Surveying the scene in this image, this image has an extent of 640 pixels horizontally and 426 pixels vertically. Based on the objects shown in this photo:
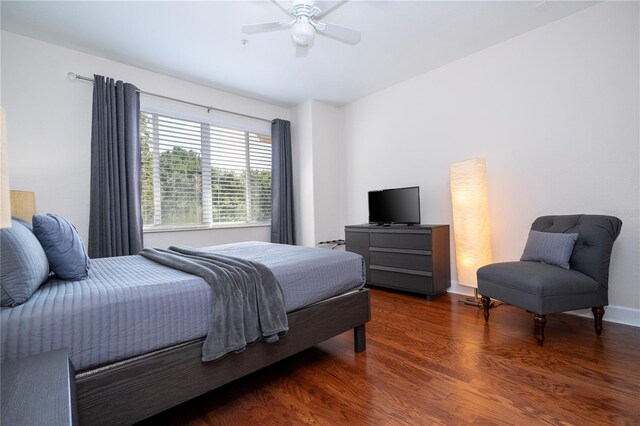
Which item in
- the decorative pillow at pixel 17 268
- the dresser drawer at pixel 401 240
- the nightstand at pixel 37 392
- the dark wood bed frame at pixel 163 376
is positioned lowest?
the dark wood bed frame at pixel 163 376

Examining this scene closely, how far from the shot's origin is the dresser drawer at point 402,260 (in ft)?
10.7

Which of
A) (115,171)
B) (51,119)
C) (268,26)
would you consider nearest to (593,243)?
(268,26)

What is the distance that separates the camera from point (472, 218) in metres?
2.98

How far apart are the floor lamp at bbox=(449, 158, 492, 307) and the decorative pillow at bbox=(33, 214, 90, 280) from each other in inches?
122

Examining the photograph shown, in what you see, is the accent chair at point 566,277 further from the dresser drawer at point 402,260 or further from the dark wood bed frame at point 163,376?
the dark wood bed frame at point 163,376

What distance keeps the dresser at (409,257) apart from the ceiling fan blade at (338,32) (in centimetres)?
201

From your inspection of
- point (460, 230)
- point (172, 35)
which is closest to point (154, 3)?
point (172, 35)

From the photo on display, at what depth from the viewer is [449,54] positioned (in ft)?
10.9

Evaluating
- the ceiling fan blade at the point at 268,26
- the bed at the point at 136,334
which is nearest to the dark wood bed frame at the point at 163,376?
the bed at the point at 136,334

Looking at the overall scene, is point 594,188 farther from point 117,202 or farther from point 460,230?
point 117,202

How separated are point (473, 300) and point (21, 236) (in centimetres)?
355

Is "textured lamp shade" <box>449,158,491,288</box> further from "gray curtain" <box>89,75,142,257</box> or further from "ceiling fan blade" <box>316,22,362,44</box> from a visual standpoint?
"gray curtain" <box>89,75,142,257</box>

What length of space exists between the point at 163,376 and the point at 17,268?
2.28 feet

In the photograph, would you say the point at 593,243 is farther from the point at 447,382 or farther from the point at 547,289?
the point at 447,382
